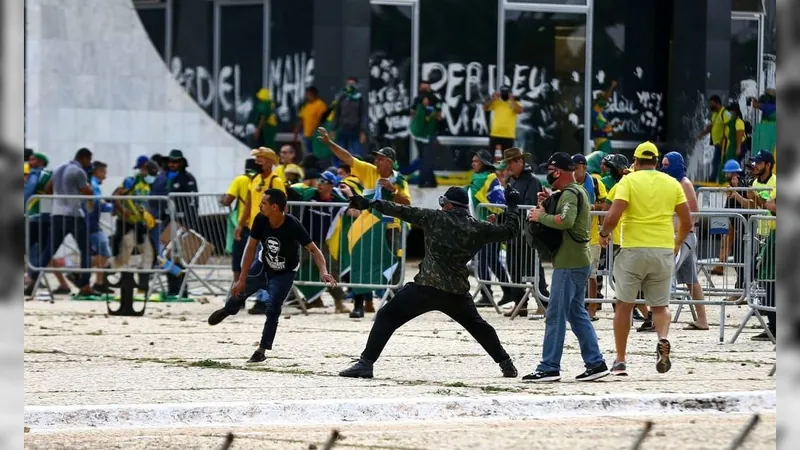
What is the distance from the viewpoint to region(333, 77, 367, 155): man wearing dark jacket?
24562mm

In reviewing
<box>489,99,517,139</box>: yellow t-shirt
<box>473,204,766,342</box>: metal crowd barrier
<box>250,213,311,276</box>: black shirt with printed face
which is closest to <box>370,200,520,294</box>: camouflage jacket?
<box>250,213,311,276</box>: black shirt with printed face

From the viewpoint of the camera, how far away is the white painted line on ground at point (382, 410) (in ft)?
27.5

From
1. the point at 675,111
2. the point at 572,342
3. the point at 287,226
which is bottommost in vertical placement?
the point at 572,342

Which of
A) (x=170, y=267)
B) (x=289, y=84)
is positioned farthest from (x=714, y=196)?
(x=289, y=84)

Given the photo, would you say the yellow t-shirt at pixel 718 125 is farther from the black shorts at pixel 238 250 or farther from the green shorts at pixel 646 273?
the green shorts at pixel 646 273

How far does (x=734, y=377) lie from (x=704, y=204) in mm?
10444

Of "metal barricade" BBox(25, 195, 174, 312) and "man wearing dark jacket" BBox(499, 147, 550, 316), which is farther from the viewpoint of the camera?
"metal barricade" BBox(25, 195, 174, 312)

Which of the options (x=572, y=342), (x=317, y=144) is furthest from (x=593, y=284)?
(x=317, y=144)

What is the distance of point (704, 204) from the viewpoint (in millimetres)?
20672

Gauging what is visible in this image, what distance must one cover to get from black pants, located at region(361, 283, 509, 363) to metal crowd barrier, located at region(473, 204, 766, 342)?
3.26 metres

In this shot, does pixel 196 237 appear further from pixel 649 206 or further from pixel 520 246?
pixel 649 206

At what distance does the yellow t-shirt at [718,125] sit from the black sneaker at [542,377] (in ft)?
52.7

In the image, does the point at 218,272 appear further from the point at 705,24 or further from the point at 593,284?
the point at 705,24

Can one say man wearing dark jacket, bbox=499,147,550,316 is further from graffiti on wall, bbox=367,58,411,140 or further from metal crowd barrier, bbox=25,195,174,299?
graffiti on wall, bbox=367,58,411,140
